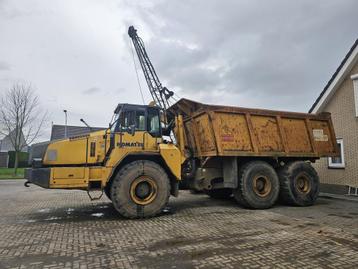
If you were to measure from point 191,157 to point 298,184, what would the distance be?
3563 millimetres

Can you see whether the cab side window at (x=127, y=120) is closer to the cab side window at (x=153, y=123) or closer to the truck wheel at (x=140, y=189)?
the cab side window at (x=153, y=123)

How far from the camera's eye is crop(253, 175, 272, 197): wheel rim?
364 inches

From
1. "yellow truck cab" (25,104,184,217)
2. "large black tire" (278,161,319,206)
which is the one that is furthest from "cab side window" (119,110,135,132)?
"large black tire" (278,161,319,206)

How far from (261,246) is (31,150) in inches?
246

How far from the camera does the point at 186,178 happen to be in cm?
945

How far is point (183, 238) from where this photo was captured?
229 inches

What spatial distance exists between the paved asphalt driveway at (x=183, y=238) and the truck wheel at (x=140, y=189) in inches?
12.4

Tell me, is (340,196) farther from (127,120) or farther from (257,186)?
(127,120)

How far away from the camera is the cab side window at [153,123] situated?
8.42 m

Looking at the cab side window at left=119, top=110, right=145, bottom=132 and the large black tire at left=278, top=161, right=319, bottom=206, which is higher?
the cab side window at left=119, top=110, right=145, bottom=132

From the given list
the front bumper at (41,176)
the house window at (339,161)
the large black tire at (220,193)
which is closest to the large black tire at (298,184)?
the large black tire at (220,193)

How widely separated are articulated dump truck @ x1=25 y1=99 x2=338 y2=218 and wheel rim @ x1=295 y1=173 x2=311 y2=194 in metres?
0.03

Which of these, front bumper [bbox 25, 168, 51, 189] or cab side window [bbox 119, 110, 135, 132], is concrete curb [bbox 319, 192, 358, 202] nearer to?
cab side window [bbox 119, 110, 135, 132]

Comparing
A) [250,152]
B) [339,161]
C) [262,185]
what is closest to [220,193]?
[262,185]
